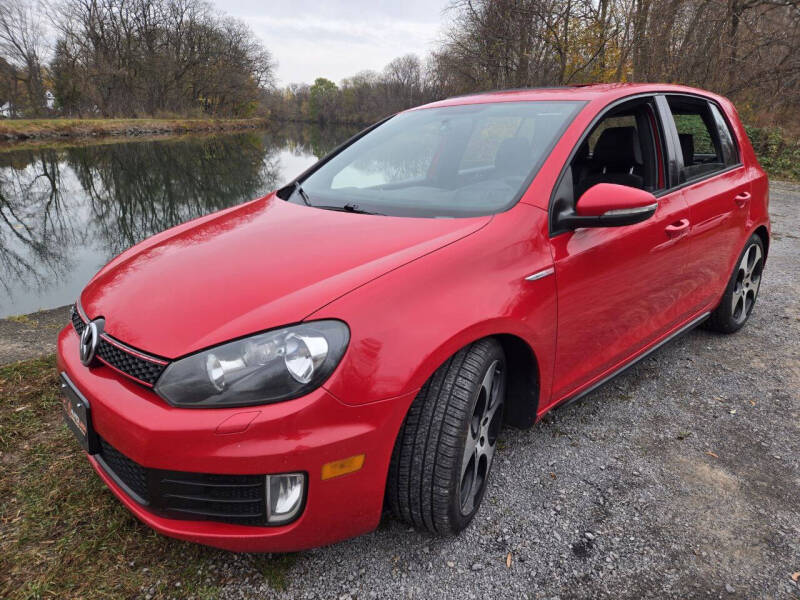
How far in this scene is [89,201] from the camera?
13039 millimetres

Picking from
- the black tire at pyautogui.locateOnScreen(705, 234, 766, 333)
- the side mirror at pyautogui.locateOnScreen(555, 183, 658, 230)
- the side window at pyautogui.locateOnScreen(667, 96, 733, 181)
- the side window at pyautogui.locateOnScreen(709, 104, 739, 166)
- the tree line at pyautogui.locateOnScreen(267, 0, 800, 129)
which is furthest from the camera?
the tree line at pyautogui.locateOnScreen(267, 0, 800, 129)

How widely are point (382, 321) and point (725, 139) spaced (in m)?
3.02

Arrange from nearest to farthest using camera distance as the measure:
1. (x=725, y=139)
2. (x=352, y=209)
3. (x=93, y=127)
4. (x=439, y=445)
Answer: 1. (x=439, y=445)
2. (x=352, y=209)
3. (x=725, y=139)
4. (x=93, y=127)

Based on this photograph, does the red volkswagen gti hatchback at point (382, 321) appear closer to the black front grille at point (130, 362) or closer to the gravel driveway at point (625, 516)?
the black front grille at point (130, 362)

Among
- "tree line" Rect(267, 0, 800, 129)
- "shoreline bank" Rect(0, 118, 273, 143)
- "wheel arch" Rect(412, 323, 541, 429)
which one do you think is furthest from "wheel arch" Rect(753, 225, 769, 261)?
"shoreline bank" Rect(0, 118, 273, 143)

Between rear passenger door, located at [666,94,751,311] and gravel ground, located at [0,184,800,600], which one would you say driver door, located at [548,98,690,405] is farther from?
gravel ground, located at [0,184,800,600]

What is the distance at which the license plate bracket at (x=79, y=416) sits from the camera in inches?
63.8

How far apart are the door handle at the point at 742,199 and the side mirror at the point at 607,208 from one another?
156cm

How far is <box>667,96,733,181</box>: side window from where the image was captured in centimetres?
289

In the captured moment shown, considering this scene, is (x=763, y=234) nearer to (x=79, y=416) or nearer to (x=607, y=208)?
(x=607, y=208)

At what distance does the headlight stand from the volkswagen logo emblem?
386 mm

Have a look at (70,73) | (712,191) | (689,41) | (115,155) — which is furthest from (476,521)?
(70,73)

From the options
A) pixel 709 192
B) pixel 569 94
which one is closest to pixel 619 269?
pixel 569 94

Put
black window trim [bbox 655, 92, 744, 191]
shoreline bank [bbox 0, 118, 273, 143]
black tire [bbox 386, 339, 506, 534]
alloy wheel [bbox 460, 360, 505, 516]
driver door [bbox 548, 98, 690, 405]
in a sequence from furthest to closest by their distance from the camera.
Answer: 1. shoreline bank [bbox 0, 118, 273, 143]
2. black window trim [bbox 655, 92, 744, 191]
3. driver door [bbox 548, 98, 690, 405]
4. alloy wheel [bbox 460, 360, 505, 516]
5. black tire [bbox 386, 339, 506, 534]
